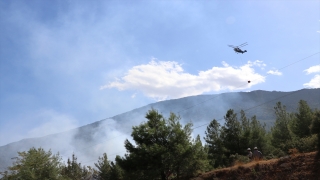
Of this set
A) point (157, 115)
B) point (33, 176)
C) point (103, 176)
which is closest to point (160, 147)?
point (157, 115)

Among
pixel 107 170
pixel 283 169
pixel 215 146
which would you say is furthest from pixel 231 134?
pixel 107 170

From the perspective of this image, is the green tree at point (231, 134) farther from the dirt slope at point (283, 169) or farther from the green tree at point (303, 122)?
the dirt slope at point (283, 169)

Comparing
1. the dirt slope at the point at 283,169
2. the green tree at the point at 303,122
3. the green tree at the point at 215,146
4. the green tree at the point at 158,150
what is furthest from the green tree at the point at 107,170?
the green tree at the point at 303,122

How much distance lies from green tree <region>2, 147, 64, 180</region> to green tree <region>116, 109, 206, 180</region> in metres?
14.6

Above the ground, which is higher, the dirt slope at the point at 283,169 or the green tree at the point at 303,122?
the green tree at the point at 303,122

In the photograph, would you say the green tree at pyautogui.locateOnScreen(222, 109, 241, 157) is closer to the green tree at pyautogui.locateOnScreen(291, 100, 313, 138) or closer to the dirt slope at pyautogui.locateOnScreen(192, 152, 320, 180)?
the green tree at pyautogui.locateOnScreen(291, 100, 313, 138)

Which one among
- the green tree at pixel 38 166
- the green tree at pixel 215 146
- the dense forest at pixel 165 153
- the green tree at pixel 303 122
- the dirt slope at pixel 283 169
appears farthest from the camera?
the green tree at pixel 303 122

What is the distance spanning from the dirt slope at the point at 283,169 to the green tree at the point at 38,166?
25631mm

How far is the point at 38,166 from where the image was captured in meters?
37.2

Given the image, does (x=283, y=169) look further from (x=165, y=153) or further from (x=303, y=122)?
(x=303, y=122)

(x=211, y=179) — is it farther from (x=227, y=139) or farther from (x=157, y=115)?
(x=227, y=139)

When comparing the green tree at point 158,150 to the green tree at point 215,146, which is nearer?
the green tree at point 158,150

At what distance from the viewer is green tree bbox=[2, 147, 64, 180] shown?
116ft

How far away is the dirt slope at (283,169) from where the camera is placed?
56.0ft
